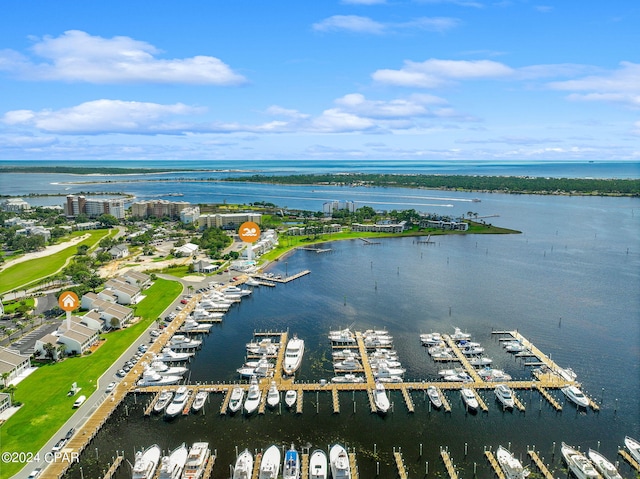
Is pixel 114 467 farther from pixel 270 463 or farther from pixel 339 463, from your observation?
pixel 339 463

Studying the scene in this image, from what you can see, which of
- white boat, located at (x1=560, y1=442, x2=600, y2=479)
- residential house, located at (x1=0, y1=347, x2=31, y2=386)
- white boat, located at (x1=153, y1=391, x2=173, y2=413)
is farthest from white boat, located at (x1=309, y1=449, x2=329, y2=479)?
residential house, located at (x1=0, y1=347, x2=31, y2=386)

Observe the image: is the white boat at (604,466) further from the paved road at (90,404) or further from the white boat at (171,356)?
the paved road at (90,404)

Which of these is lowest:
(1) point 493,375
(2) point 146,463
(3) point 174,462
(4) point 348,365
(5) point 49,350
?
(3) point 174,462

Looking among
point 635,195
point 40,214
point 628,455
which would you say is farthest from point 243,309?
point 635,195

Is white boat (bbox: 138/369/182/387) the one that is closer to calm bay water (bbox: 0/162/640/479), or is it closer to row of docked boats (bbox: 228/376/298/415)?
calm bay water (bbox: 0/162/640/479)

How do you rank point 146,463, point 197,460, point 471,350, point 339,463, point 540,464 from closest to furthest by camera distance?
point 339,463, point 146,463, point 197,460, point 540,464, point 471,350

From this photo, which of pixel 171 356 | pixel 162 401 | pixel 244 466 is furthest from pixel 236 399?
pixel 171 356
